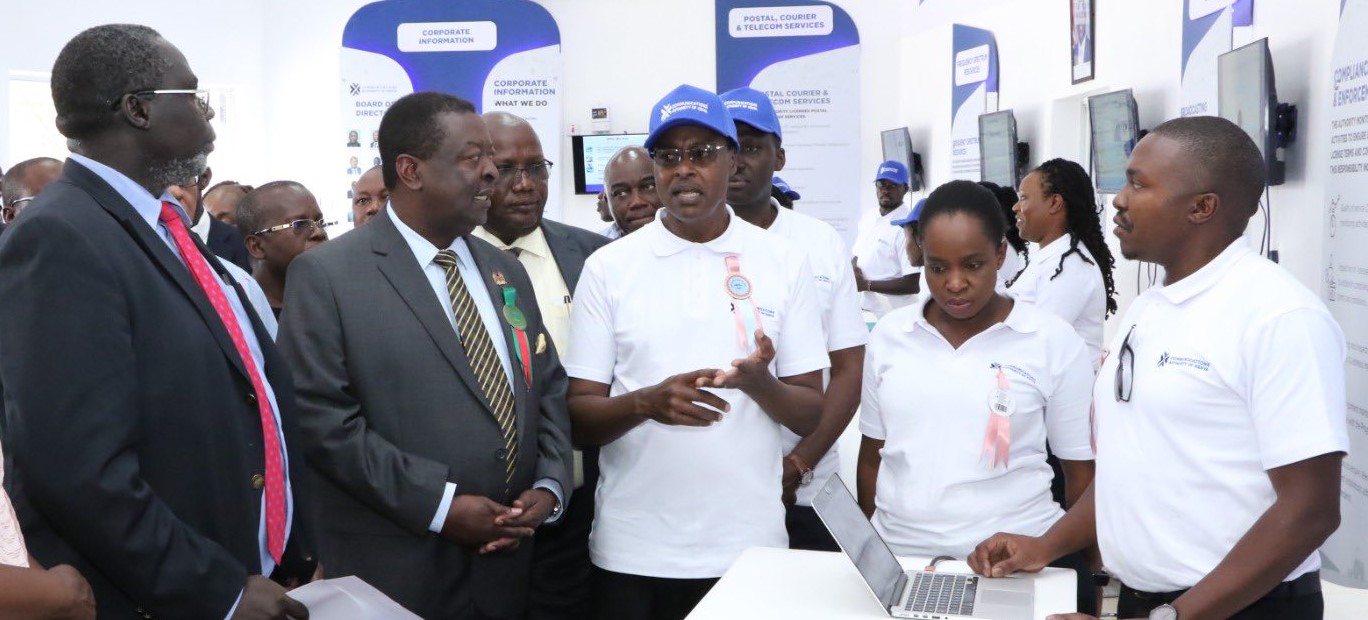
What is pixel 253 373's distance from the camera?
1.80m

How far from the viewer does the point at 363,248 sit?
7.21 feet

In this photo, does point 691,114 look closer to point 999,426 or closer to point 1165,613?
point 999,426

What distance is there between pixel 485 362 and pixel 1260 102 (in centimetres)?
320

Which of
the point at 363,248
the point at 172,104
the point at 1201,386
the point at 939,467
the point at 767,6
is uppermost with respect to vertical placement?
the point at 767,6

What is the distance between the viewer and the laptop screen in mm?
1772

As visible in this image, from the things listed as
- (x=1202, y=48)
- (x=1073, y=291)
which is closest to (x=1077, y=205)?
(x=1073, y=291)

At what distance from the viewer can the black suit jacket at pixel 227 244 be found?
14.4ft

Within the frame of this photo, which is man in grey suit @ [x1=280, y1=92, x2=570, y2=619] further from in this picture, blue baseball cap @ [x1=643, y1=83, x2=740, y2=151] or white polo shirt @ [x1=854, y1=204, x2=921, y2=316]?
white polo shirt @ [x1=854, y1=204, x2=921, y2=316]

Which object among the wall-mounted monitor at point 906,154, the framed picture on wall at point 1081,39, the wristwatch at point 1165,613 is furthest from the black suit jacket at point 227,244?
the wall-mounted monitor at point 906,154

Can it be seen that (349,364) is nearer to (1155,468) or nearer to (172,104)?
(172,104)

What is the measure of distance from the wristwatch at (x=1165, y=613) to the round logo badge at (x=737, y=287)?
958 mm

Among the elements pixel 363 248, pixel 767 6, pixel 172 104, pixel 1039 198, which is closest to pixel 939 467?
pixel 363 248

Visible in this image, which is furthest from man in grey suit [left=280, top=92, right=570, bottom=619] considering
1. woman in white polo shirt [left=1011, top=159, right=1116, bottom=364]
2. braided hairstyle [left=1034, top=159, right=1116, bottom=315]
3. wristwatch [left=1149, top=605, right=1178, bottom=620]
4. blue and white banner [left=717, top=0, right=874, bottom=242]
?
blue and white banner [left=717, top=0, right=874, bottom=242]

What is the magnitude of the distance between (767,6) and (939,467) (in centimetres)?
609
